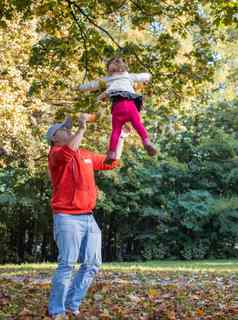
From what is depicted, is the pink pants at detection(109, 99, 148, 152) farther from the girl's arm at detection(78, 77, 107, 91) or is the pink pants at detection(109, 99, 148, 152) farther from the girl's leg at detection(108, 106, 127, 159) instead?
the girl's arm at detection(78, 77, 107, 91)

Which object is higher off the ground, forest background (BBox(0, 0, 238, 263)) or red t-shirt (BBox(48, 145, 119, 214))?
forest background (BBox(0, 0, 238, 263))

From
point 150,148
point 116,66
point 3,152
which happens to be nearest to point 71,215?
point 150,148

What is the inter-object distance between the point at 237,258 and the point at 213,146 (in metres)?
5.47

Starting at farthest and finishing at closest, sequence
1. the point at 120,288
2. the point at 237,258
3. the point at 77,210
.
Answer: the point at 237,258
the point at 120,288
the point at 77,210

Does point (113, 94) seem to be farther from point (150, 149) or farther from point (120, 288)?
point (120, 288)

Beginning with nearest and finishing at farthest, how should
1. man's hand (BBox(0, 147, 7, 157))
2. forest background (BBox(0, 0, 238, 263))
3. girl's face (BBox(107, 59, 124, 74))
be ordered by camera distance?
1. girl's face (BBox(107, 59, 124, 74))
2. forest background (BBox(0, 0, 238, 263))
3. man's hand (BBox(0, 147, 7, 157))

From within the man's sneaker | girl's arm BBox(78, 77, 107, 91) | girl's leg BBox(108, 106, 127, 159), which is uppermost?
girl's arm BBox(78, 77, 107, 91)

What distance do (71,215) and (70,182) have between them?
13.1 inches

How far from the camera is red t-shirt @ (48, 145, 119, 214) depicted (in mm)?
5625

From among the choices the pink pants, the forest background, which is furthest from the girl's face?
the forest background

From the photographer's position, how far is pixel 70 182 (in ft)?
18.7

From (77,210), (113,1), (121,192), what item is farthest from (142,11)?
(121,192)

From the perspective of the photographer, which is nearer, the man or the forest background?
the man

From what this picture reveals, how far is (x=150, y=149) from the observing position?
5.77 m
